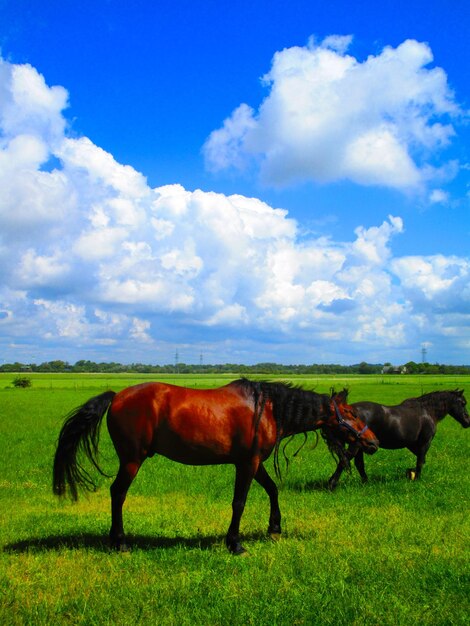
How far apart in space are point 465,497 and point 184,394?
22.1 feet

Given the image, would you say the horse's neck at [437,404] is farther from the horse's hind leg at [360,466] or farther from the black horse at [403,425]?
the horse's hind leg at [360,466]

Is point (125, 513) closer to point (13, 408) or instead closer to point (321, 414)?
point (321, 414)

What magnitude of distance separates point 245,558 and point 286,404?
2195 mm

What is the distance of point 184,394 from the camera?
8.05m

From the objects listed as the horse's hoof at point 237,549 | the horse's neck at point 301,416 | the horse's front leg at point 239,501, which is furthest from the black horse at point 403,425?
the horse's hoof at point 237,549

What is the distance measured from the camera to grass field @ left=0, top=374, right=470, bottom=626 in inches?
218

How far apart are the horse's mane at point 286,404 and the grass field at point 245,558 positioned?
5.23ft

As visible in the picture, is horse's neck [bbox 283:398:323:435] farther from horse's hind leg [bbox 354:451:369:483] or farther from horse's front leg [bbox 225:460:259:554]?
horse's hind leg [bbox 354:451:369:483]

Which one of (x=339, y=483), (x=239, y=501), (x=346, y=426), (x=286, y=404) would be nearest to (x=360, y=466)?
(x=339, y=483)

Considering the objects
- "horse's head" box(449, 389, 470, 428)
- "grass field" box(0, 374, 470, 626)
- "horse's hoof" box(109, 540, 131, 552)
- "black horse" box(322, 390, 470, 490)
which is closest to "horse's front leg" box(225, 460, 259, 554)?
"grass field" box(0, 374, 470, 626)

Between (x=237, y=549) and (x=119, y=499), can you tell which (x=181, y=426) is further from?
(x=237, y=549)

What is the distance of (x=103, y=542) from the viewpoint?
26.6 ft

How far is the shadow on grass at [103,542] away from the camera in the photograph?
7.76 m

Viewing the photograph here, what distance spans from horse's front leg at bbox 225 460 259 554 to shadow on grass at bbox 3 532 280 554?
338mm
